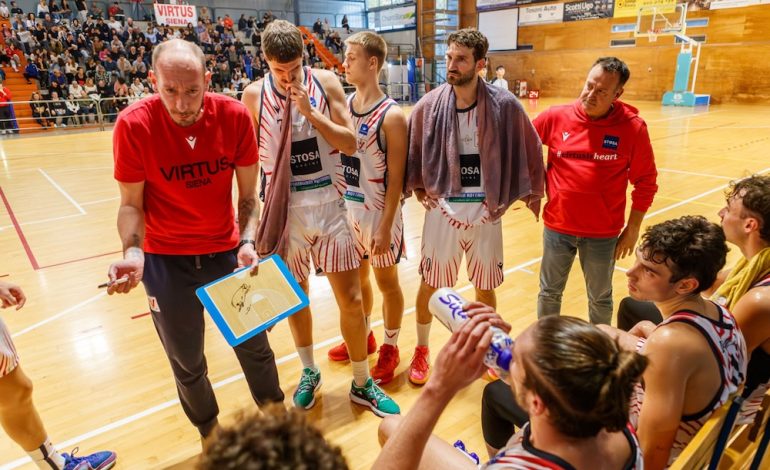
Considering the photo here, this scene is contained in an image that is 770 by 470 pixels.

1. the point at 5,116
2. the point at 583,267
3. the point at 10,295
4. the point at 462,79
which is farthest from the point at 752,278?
the point at 5,116

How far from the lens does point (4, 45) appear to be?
16703mm

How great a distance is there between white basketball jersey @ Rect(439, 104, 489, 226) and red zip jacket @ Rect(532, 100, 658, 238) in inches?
20.0

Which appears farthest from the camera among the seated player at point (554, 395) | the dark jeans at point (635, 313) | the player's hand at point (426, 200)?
the player's hand at point (426, 200)

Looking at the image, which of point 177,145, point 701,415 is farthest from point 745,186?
point 177,145

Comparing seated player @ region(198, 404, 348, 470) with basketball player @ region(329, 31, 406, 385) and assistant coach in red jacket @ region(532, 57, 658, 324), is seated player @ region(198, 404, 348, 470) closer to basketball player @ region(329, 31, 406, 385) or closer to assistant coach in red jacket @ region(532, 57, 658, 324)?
basketball player @ region(329, 31, 406, 385)

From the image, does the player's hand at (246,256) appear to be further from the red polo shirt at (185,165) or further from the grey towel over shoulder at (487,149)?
the grey towel over shoulder at (487,149)

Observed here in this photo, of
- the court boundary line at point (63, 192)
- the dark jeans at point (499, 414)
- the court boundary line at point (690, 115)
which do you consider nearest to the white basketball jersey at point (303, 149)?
the dark jeans at point (499, 414)

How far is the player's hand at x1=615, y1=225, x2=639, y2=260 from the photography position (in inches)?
118

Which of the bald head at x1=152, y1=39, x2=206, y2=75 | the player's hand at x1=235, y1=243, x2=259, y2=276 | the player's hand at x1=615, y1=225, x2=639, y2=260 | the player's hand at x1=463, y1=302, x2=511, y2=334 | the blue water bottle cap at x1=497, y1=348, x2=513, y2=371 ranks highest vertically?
the bald head at x1=152, y1=39, x2=206, y2=75

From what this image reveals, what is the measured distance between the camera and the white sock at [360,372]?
2.94 meters

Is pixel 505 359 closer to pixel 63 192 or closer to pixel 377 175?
pixel 377 175

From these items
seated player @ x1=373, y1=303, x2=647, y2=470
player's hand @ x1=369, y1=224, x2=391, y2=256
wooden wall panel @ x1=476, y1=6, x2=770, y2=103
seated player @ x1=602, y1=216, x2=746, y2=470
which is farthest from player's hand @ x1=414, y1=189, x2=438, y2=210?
wooden wall panel @ x1=476, y1=6, x2=770, y2=103

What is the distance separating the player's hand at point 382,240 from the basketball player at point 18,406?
1.73 metres

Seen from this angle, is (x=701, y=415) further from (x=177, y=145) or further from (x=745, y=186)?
(x=177, y=145)
